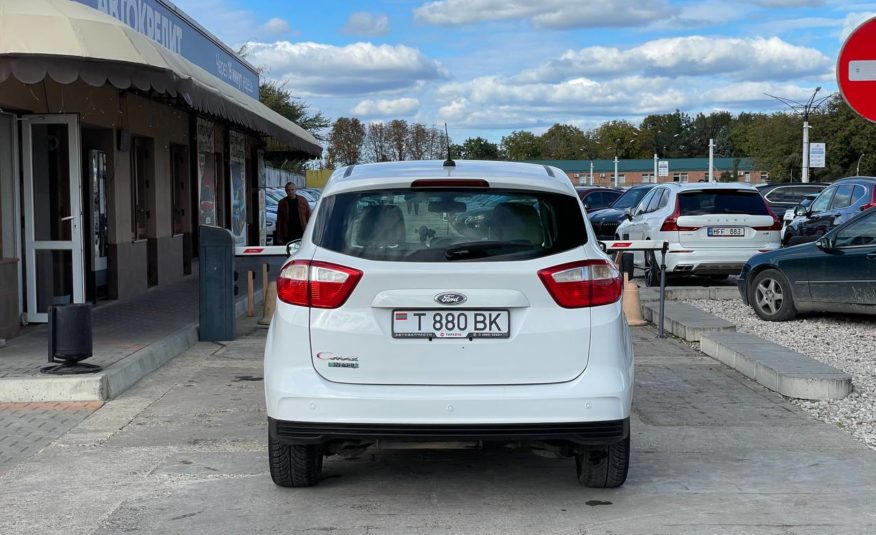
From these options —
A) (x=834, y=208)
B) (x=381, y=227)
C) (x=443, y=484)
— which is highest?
(x=381, y=227)

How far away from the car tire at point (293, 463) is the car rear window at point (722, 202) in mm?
10596

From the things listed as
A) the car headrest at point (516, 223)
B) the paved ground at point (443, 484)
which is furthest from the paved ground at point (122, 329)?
the car headrest at point (516, 223)

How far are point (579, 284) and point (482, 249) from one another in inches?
19.9

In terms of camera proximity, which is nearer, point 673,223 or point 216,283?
point 216,283

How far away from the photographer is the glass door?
37.0 ft

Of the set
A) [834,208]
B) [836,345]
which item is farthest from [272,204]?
[836,345]

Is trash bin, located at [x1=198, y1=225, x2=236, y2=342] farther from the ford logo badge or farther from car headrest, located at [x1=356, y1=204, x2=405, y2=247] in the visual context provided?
the ford logo badge

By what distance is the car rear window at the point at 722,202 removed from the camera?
1522 cm

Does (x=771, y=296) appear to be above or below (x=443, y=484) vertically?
above

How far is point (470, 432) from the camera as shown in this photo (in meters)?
5.00

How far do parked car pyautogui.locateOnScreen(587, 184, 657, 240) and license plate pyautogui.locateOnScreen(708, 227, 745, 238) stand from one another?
6.93 m

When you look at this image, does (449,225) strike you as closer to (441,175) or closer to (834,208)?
(441,175)

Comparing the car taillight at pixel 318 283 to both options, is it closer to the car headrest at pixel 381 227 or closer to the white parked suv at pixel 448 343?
the white parked suv at pixel 448 343

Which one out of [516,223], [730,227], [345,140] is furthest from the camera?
[345,140]
